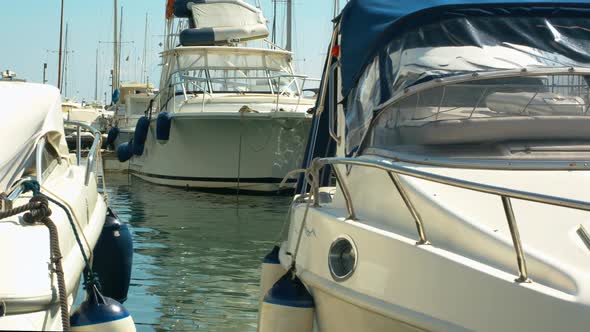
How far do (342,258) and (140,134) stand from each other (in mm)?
15737

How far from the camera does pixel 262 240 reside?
11.5 m

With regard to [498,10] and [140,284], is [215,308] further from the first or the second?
[498,10]

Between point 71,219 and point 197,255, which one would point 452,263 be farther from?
point 197,255

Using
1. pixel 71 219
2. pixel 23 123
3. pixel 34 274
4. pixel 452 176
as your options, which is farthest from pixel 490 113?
pixel 23 123

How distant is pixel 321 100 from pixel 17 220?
10.7 feet

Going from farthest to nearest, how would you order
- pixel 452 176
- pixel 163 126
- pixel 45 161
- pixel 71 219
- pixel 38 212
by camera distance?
pixel 163 126
pixel 45 161
pixel 71 219
pixel 452 176
pixel 38 212

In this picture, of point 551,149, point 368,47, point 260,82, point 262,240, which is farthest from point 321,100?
point 260,82

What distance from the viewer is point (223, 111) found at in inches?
671

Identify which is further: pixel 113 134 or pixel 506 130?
pixel 113 134

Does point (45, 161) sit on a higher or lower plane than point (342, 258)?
higher

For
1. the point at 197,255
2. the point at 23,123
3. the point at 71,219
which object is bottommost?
the point at 197,255

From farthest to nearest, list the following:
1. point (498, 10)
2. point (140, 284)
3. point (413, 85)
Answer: point (140, 284) → point (498, 10) → point (413, 85)

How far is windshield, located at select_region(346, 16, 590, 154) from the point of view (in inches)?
205

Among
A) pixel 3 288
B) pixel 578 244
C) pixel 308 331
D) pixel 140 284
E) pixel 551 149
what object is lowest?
pixel 140 284
